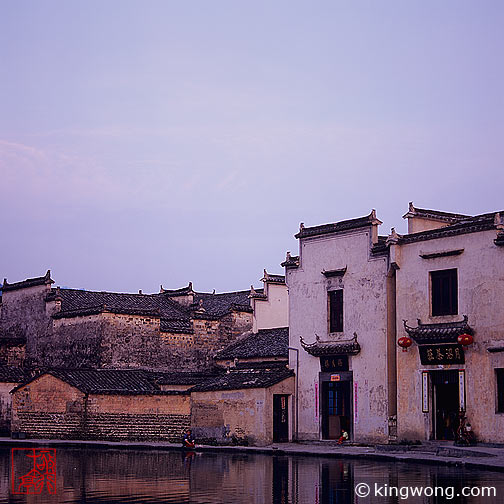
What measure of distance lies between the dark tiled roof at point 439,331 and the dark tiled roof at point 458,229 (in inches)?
107

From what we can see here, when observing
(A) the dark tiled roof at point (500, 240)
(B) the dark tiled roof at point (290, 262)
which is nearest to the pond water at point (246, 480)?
(A) the dark tiled roof at point (500, 240)

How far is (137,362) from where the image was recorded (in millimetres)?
43594

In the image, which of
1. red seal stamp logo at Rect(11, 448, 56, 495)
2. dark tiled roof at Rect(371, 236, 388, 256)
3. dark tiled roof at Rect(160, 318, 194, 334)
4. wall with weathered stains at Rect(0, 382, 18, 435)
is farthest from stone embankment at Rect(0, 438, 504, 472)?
dark tiled roof at Rect(160, 318, 194, 334)

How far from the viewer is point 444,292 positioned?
99.9 feet

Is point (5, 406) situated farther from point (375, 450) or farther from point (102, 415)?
point (375, 450)

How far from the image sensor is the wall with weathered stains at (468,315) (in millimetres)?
28703

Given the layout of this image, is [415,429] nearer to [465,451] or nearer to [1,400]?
[465,451]

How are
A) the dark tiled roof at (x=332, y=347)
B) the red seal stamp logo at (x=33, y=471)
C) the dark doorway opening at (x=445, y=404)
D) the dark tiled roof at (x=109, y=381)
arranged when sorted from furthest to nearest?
the dark tiled roof at (x=109, y=381), the dark tiled roof at (x=332, y=347), the dark doorway opening at (x=445, y=404), the red seal stamp logo at (x=33, y=471)

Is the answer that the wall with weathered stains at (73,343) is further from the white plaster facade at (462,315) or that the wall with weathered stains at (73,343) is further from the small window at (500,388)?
the small window at (500,388)

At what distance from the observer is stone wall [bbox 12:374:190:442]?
3838 centimetres

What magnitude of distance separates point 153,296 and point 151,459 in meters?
22.0

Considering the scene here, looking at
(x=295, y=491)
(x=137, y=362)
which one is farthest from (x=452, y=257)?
(x=137, y=362)

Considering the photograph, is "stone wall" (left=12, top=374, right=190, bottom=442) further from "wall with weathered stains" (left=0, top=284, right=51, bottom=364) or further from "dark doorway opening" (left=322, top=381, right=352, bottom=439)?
"wall with weathered stains" (left=0, top=284, right=51, bottom=364)

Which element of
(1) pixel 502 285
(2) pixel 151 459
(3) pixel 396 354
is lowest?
(2) pixel 151 459
